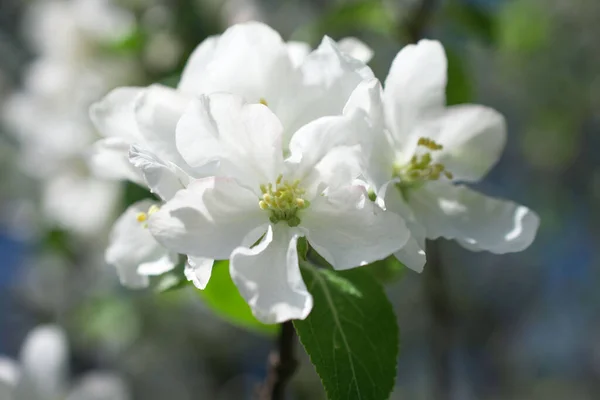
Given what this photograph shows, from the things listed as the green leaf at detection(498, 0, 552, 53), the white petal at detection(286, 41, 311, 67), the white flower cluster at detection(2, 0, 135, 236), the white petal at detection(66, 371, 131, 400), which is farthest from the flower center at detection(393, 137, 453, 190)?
the green leaf at detection(498, 0, 552, 53)

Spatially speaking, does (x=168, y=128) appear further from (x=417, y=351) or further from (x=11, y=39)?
(x=417, y=351)

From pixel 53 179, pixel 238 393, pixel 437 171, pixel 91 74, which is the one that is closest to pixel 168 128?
pixel 437 171

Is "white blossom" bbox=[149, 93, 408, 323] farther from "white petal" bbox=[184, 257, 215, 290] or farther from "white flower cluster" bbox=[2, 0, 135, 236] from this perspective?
"white flower cluster" bbox=[2, 0, 135, 236]

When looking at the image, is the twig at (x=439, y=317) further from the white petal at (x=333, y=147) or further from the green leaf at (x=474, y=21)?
the white petal at (x=333, y=147)

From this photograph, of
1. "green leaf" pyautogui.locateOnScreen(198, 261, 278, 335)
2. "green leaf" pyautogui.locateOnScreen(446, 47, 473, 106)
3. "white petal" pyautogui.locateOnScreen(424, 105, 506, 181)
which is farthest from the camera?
"green leaf" pyautogui.locateOnScreen(446, 47, 473, 106)

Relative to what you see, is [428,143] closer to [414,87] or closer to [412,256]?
[414,87]

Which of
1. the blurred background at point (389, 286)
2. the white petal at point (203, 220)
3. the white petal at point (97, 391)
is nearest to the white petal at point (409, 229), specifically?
the white petal at point (203, 220)

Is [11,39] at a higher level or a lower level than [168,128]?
lower

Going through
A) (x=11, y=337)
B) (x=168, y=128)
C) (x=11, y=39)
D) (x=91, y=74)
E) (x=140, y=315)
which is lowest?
(x=11, y=337)
